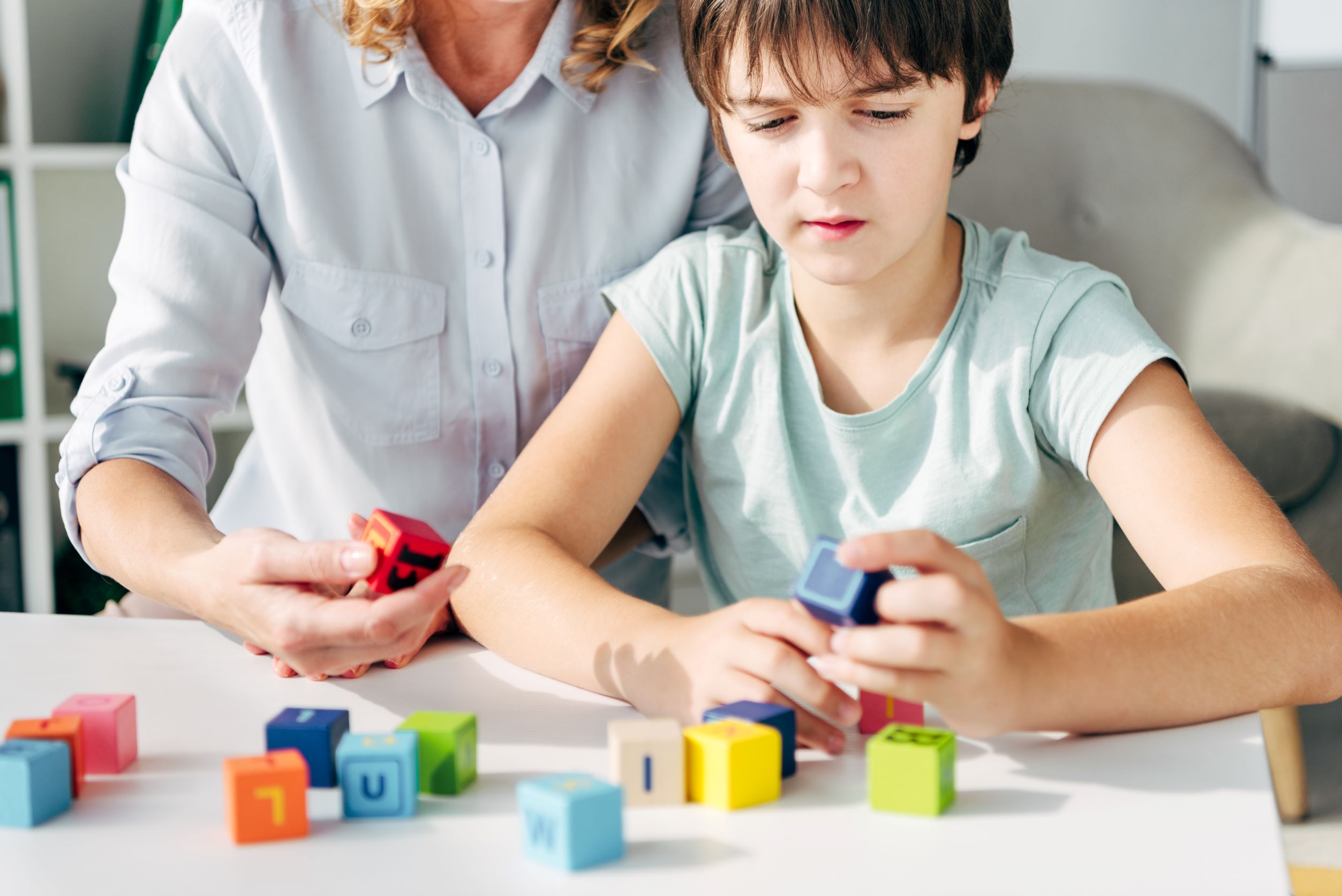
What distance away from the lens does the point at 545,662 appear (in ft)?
2.40

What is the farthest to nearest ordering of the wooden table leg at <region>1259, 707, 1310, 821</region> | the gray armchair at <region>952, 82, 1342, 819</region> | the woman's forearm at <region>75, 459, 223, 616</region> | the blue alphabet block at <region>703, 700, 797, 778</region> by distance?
the gray armchair at <region>952, 82, 1342, 819</region> < the wooden table leg at <region>1259, 707, 1310, 821</region> < the woman's forearm at <region>75, 459, 223, 616</region> < the blue alphabet block at <region>703, 700, 797, 778</region>

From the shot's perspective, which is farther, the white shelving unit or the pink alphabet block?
the white shelving unit

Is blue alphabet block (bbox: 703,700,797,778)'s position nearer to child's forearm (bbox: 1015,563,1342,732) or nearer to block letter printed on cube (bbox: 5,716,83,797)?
child's forearm (bbox: 1015,563,1342,732)

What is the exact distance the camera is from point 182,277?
985 millimetres

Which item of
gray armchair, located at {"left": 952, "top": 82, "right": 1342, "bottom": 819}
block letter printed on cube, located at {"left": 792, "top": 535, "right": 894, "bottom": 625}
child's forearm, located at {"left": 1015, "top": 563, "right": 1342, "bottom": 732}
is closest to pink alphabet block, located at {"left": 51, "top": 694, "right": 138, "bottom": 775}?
block letter printed on cube, located at {"left": 792, "top": 535, "right": 894, "bottom": 625}

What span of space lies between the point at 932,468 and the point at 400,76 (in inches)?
22.1

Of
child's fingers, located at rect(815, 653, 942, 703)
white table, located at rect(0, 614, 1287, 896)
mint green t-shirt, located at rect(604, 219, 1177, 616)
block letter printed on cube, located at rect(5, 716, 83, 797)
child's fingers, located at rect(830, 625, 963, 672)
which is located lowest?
white table, located at rect(0, 614, 1287, 896)

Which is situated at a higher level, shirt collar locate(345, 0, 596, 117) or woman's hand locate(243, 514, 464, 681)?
shirt collar locate(345, 0, 596, 117)

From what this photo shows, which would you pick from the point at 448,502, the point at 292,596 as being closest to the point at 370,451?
the point at 448,502

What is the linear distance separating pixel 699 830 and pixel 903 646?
124 mm

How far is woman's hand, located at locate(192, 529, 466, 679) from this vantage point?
25.3 inches

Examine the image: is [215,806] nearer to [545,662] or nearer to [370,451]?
[545,662]

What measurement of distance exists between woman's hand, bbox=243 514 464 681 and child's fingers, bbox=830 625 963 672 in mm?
245

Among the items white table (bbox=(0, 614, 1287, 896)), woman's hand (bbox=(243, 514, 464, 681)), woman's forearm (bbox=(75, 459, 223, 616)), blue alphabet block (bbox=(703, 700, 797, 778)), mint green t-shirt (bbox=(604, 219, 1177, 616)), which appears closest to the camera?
white table (bbox=(0, 614, 1287, 896))
